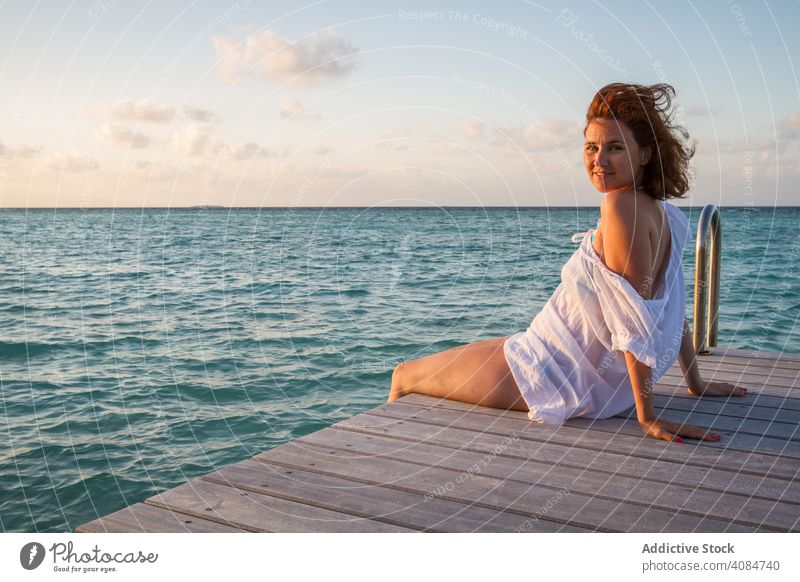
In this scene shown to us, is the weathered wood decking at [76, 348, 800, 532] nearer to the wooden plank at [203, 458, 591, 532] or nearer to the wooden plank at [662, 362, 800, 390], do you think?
the wooden plank at [203, 458, 591, 532]

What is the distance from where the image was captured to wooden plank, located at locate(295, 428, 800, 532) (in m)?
2.17

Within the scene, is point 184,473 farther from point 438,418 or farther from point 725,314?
point 725,314

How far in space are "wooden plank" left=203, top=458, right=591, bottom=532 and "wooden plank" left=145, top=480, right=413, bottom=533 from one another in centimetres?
4

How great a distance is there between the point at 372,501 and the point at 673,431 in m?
1.27

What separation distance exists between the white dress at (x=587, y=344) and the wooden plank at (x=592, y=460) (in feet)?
1.01

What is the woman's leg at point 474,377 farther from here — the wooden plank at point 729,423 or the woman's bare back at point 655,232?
the woman's bare back at point 655,232

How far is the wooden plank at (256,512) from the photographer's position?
2084 millimetres

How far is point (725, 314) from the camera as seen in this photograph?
36.8 feet
